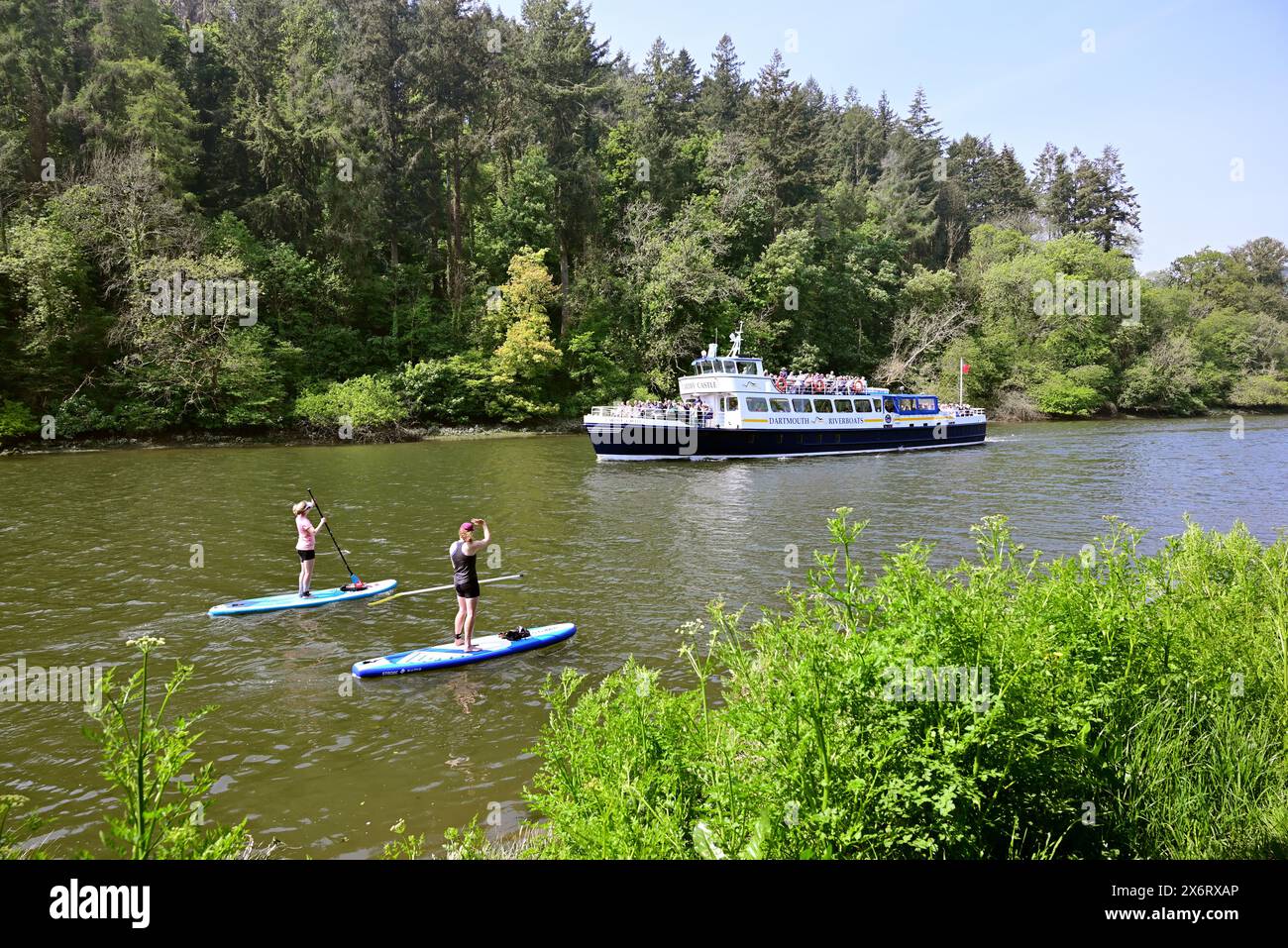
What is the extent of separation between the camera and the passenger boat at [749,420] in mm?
36375

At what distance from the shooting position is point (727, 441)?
37531mm

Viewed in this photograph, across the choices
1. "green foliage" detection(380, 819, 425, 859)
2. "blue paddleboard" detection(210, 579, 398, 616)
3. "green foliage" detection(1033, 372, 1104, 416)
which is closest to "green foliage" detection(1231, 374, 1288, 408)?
"green foliage" detection(1033, 372, 1104, 416)

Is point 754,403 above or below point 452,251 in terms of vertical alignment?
below

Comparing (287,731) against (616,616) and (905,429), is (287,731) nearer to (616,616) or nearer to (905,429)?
(616,616)

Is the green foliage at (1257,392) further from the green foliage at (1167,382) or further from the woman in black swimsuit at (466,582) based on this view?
the woman in black swimsuit at (466,582)

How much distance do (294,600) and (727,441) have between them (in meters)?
26.0

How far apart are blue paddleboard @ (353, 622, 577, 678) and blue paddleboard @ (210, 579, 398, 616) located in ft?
10.9

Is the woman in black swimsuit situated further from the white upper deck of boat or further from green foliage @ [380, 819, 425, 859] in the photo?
the white upper deck of boat

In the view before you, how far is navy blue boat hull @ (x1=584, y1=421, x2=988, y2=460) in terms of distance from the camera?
35594 millimetres

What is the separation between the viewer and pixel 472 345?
53531 millimetres

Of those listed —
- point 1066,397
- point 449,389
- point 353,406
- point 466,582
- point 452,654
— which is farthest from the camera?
point 1066,397

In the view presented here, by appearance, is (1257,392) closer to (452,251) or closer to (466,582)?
(452,251)

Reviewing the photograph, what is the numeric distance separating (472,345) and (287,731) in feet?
153

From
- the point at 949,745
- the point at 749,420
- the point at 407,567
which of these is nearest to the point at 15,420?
the point at 407,567
